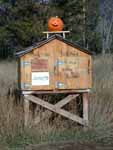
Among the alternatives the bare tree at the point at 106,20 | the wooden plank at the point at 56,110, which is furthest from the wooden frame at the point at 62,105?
the bare tree at the point at 106,20

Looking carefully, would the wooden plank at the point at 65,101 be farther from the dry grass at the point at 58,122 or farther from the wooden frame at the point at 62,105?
the dry grass at the point at 58,122

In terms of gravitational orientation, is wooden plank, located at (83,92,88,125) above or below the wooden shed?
below

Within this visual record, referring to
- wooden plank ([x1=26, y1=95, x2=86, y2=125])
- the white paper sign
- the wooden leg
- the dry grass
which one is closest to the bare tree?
the dry grass

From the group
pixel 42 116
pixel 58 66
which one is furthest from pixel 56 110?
pixel 58 66

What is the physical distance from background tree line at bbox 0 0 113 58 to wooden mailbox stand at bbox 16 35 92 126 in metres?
23.5

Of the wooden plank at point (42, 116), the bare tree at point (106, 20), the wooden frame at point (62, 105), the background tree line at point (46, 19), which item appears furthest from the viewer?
the background tree line at point (46, 19)

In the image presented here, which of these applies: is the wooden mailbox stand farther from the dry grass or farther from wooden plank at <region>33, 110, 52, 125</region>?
the dry grass

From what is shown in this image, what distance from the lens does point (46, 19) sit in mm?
35000

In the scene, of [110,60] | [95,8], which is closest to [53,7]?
[95,8]

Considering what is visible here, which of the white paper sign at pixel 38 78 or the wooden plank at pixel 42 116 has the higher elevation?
the white paper sign at pixel 38 78

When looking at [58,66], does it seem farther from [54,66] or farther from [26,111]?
[26,111]

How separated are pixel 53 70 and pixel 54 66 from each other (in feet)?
0.27

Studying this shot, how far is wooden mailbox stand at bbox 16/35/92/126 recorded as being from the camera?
9789 mm

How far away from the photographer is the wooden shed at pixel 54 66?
9781 mm
